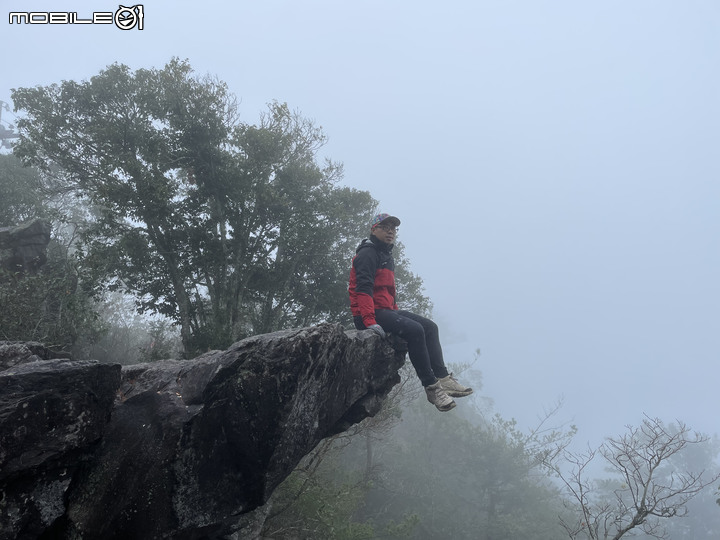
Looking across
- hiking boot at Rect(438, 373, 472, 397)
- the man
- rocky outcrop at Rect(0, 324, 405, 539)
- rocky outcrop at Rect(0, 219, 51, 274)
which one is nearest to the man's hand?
the man

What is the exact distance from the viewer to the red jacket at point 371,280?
7.26m

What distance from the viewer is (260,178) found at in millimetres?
16469

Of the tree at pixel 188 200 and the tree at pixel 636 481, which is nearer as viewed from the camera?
the tree at pixel 636 481

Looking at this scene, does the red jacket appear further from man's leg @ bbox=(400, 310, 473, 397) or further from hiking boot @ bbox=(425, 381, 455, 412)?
hiking boot @ bbox=(425, 381, 455, 412)

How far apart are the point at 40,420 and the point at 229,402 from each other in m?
2.07

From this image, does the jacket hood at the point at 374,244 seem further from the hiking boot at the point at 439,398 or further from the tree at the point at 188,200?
the tree at the point at 188,200

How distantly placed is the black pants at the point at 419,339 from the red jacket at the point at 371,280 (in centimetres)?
26

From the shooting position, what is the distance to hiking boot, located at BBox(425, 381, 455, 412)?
682 cm

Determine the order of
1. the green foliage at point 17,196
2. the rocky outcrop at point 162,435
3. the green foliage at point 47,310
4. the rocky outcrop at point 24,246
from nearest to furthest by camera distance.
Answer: the rocky outcrop at point 162,435
the green foliage at point 47,310
the rocky outcrop at point 24,246
the green foliage at point 17,196

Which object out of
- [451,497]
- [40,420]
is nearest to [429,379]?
[40,420]

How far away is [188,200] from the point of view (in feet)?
52.1

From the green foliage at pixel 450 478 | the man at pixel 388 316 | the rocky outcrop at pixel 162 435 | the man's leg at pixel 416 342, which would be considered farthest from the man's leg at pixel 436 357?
the green foliage at pixel 450 478

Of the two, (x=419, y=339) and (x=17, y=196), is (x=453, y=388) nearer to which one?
(x=419, y=339)

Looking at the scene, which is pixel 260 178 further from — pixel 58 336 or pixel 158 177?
pixel 58 336
